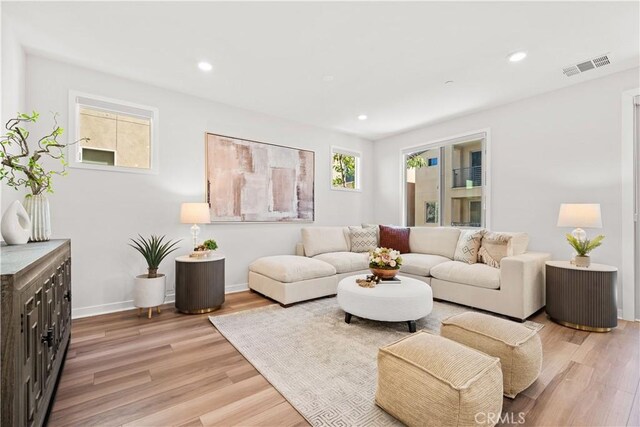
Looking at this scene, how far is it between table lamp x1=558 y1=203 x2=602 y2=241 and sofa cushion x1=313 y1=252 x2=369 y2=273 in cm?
236

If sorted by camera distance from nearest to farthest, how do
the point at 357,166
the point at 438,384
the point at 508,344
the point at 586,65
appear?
the point at 438,384
the point at 508,344
the point at 586,65
the point at 357,166

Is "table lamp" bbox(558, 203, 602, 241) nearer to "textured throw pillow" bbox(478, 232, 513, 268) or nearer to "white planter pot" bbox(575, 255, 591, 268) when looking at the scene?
"white planter pot" bbox(575, 255, 591, 268)

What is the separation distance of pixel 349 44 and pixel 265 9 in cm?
82

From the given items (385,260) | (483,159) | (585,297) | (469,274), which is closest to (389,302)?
(385,260)

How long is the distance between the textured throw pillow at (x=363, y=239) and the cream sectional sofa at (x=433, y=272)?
0.64 feet

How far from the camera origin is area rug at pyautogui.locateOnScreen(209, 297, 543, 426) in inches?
64.6

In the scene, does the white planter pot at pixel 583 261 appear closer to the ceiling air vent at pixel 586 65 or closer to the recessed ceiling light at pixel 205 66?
the ceiling air vent at pixel 586 65

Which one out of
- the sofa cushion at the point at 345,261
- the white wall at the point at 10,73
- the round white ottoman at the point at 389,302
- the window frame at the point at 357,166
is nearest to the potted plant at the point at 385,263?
the round white ottoman at the point at 389,302

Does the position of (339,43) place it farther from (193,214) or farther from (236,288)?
(236,288)

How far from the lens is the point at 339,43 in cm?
262

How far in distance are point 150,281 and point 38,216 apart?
4.02ft

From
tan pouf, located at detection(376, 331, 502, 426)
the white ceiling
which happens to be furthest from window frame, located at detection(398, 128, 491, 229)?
tan pouf, located at detection(376, 331, 502, 426)

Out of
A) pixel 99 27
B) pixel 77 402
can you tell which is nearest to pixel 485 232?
pixel 77 402

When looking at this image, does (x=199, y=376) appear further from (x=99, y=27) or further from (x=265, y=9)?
(x=99, y=27)
